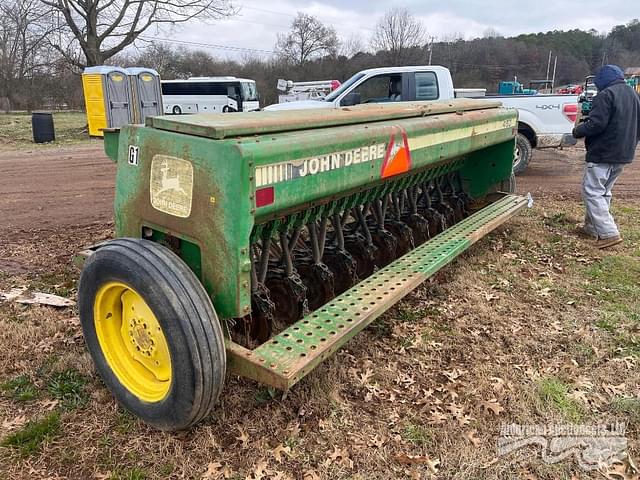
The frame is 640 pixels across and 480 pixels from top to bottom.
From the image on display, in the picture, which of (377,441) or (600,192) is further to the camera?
(600,192)

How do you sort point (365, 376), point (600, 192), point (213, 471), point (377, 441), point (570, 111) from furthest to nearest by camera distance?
point (570, 111)
point (600, 192)
point (365, 376)
point (377, 441)
point (213, 471)

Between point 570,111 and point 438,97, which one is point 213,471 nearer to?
point 438,97

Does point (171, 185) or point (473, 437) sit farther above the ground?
point (171, 185)

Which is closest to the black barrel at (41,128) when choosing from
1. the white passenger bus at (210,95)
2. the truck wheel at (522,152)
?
the white passenger bus at (210,95)

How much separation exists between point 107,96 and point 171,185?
49.6ft

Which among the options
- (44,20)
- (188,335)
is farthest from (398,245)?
(44,20)

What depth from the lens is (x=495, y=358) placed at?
11.2ft

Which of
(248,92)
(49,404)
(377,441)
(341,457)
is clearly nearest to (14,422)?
(49,404)

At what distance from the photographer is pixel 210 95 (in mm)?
27047

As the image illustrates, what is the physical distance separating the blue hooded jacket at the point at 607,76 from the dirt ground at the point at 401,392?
5.52 ft

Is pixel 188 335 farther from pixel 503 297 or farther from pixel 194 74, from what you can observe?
pixel 194 74

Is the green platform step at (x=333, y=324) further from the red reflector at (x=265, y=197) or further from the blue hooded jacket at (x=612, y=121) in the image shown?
the blue hooded jacket at (x=612, y=121)

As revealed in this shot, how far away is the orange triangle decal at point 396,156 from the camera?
3244mm

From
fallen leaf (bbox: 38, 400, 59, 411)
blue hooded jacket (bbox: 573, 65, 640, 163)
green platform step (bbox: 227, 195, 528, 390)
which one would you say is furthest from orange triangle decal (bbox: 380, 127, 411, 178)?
blue hooded jacket (bbox: 573, 65, 640, 163)
